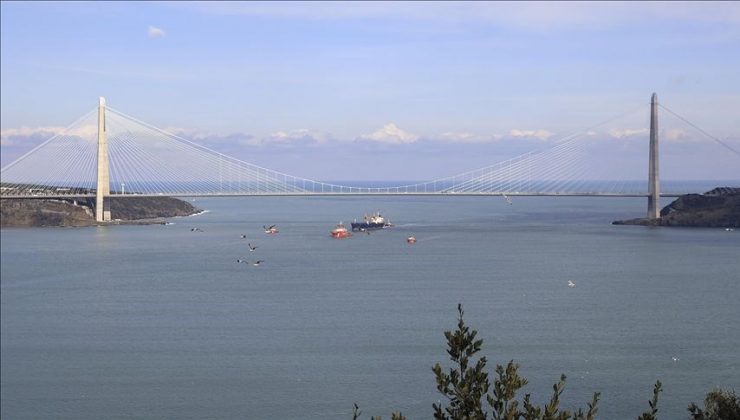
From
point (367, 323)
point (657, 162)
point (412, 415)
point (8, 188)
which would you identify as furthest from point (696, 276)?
point (8, 188)

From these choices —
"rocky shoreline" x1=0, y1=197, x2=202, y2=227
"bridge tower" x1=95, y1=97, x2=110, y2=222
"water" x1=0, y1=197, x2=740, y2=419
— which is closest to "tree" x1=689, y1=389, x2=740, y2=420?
"water" x1=0, y1=197, x2=740, y2=419

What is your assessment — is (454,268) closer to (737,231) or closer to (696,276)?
(696,276)

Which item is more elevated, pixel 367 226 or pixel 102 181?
pixel 102 181

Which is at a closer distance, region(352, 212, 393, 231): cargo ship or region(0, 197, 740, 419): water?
region(0, 197, 740, 419): water

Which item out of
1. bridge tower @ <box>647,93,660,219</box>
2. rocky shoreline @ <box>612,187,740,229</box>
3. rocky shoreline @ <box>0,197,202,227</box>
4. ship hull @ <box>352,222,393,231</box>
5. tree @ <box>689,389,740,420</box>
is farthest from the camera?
ship hull @ <box>352,222,393,231</box>

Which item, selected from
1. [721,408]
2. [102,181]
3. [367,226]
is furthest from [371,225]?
[721,408]

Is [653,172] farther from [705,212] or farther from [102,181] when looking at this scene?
[102,181]

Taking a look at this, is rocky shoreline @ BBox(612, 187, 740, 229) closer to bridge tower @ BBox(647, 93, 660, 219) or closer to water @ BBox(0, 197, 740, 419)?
bridge tower @ BBox(647, 93, 660, 219)
